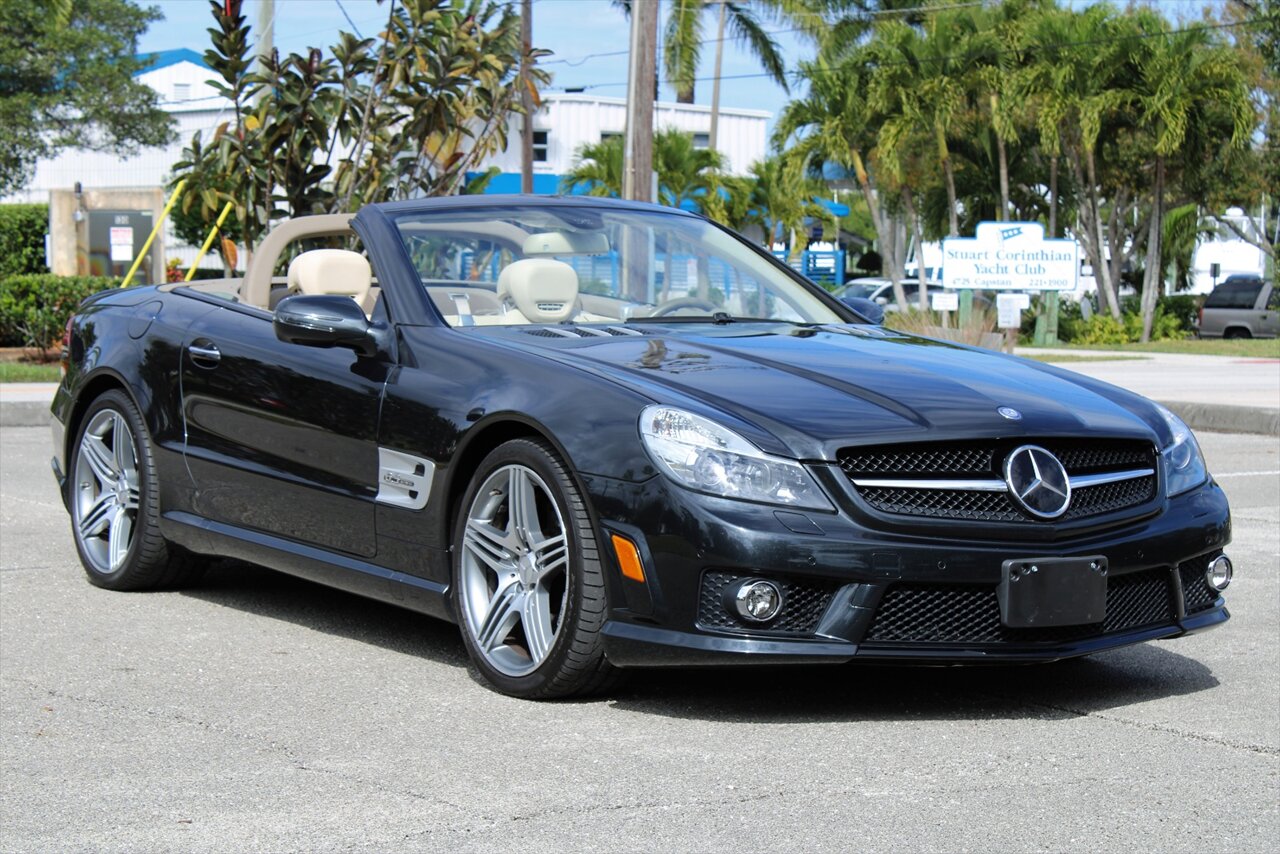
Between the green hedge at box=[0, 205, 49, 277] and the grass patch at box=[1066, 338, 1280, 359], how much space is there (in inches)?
722

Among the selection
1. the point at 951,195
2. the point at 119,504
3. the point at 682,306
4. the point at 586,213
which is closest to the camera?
the point at 682,306

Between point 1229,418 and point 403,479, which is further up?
point 403,479

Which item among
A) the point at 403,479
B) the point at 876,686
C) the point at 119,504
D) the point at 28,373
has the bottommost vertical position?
the point at 28,373

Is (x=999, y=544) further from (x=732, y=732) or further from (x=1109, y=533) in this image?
(x=732, y=732)

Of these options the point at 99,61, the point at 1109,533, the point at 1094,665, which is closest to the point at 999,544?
the point at 1109,533

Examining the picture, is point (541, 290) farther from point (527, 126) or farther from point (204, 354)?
point (527, 126)

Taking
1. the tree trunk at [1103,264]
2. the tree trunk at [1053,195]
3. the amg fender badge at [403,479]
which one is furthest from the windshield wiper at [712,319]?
the tree trunk at [1053,195]

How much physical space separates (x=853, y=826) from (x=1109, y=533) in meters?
1.40

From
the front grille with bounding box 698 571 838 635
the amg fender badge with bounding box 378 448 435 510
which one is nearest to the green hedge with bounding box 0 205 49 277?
the amg fender badge with bounding box 378 448 435 510

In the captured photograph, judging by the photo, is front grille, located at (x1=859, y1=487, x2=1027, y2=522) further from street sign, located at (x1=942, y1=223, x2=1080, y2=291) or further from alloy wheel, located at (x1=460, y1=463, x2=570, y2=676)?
street sign, located at (x1=942, y1=223, x2=1080, y2=291)

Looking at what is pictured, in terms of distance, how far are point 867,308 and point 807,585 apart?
245 cm

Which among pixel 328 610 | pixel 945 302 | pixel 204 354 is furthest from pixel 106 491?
pixel 945 302

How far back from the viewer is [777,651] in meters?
4.60

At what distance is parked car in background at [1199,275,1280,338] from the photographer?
3875 cm
